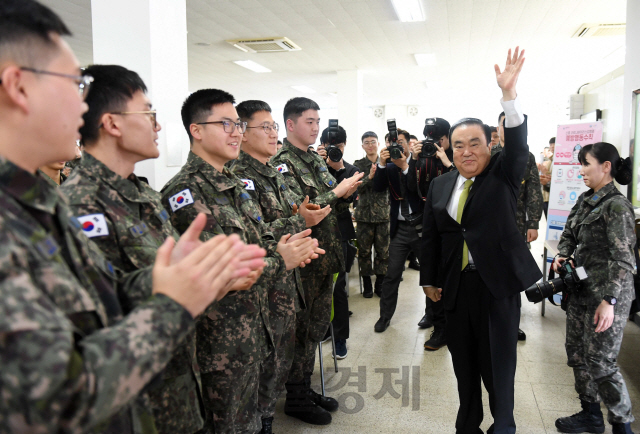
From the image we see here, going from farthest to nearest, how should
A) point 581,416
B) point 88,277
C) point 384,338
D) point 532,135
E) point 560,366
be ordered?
point 532,135 < point 384,338 < point 560,366 < point 581,416 < point 88,277

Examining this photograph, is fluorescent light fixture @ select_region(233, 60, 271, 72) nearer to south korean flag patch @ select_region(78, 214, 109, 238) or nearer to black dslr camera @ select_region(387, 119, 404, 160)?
black dslr camera @ select_region(387, 119, 404, 160)

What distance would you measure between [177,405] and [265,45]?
6.95 m

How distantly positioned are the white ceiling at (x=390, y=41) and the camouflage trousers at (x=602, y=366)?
14.7 ft

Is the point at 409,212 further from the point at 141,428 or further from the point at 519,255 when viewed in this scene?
the point at 141,428

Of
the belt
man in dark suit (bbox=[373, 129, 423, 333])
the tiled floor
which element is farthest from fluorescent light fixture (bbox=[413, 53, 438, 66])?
the belt

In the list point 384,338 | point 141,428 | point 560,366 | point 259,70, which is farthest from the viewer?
point 259,70

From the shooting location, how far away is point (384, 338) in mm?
3510

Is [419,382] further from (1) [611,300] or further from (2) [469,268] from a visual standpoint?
(1) [611,300]

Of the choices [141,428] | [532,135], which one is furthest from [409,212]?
[532,135]

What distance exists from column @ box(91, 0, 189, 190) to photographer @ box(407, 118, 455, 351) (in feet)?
6.05

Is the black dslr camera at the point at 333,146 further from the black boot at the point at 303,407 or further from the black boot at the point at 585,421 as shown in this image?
the black boot at the point at 585,421

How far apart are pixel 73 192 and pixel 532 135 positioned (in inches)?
599

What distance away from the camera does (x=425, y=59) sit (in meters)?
8.56

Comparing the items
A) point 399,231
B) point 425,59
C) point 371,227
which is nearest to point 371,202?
point 371,227
